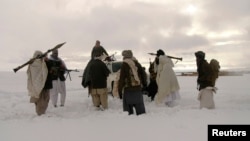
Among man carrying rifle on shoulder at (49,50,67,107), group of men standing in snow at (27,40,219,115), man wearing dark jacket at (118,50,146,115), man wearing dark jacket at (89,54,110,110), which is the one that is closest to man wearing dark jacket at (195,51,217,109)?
group of men standing in snow at (27,40,219,115)

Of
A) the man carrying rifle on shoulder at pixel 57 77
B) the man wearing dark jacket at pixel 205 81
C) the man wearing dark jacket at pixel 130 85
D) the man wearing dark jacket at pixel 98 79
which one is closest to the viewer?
the man wearing dark jacket at pixel 130 85

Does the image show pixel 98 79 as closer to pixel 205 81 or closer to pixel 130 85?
pixel 130 85

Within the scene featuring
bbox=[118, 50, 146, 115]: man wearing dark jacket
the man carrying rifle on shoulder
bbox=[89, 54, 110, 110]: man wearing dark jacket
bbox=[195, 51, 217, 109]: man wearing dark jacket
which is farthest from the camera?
the man carrying rifle on shoulder

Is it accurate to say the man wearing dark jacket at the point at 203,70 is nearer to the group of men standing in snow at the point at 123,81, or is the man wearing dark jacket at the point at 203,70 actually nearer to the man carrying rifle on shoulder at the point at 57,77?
the group of men standing in snow at the point at 123,81

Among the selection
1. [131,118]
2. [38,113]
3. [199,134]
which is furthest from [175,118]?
[38,113]

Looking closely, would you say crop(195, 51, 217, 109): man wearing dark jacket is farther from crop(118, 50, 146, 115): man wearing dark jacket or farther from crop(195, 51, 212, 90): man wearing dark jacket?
crop(118, 50, 146, 115): man wearing dark jacket

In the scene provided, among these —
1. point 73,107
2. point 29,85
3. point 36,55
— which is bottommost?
point 73,107

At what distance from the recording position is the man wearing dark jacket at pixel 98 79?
9.69 meters

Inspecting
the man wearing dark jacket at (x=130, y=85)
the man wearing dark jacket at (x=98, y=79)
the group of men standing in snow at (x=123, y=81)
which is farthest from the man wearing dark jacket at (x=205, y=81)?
the man wearing dark jacket at (x=98, y=79)

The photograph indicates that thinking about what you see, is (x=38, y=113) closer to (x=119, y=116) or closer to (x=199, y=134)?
(x=119, y=116)

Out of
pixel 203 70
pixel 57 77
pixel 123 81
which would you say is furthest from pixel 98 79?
pixel 203 70

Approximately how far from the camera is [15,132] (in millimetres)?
6219

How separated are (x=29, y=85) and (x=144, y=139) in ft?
15.1

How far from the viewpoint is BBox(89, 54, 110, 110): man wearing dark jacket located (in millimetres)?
9688
